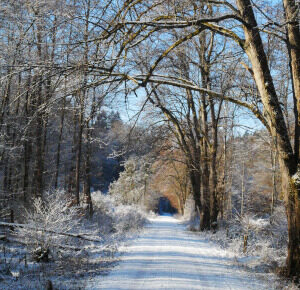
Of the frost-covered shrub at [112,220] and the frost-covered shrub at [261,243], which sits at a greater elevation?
the frost-covered shrub at [261,243]

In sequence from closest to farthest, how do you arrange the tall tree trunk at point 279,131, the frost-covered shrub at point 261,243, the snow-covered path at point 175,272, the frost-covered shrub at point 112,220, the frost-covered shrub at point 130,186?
1. the snow-covered path at point 175,272
2. the tall tree trunk at point 279,131
3. the frost-covered shrub at point 261,243
4. the frost-covered shrub at point 112,220
5. the frost-covered shrub at point 130,186

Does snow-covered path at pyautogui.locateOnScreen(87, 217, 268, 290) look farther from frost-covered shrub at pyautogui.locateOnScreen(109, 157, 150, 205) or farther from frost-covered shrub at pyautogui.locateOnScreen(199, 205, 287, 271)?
frost-covered shrub at pyautogui.locateOnScreen(109, 157, 150, 205)

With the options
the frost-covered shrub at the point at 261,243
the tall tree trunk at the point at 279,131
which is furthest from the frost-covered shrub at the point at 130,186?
the tall tree trunk at the point at 279,131

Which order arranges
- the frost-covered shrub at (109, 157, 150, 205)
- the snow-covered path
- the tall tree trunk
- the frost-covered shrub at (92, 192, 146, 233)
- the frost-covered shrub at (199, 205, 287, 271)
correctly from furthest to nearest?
the frost-covered shrub at (109, 157, 150, 205)
the frost-covered shrub at (92, 192, 146, 233)
the frost-covered shrub at (199, 205, 287, 271)
the tall tree trunk
the snow-covered path

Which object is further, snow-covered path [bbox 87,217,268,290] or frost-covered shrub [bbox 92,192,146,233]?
frost-covered shrub [bbox 92,192,146,233]

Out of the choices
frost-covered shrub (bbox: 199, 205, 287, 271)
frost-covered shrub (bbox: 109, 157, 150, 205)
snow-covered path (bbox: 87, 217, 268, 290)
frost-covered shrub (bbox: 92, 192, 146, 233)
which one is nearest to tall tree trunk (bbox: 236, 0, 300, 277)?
snow-covered path (bbox: 87, 217, 268, 290)

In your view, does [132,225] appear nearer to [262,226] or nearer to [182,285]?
[262,226]

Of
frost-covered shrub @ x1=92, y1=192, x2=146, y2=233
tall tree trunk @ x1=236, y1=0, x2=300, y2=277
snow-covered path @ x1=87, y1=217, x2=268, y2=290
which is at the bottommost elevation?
frost-covered shrub @ x1=92, y1=192, x2=146, y2=233

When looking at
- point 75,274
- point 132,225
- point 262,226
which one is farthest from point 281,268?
point 132,225

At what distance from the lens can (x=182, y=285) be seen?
5.65 metres

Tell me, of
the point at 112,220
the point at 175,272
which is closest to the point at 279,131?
the point at 175,272

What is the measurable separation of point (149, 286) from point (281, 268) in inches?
127

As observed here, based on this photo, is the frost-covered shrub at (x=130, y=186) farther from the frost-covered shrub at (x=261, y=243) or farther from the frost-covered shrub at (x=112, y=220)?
the frost-covered shrub at (x=261, y=243)

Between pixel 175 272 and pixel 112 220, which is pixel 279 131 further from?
pixel 112 220
